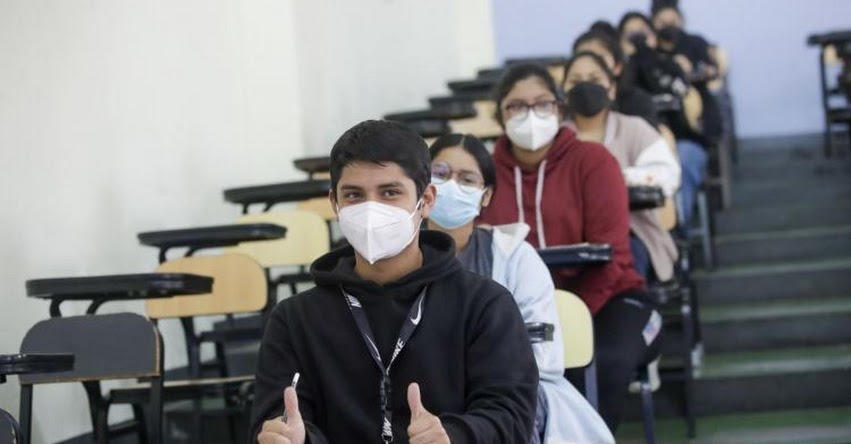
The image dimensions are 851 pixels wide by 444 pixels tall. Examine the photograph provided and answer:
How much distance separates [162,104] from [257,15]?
2.87ft

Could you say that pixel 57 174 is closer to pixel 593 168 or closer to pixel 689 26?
pixel 593 168

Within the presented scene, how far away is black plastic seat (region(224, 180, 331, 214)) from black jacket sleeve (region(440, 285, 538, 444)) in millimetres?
2859

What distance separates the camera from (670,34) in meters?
8.94

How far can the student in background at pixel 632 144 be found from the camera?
18.2 ft

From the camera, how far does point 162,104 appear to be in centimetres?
633

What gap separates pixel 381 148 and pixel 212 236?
7.86 ft

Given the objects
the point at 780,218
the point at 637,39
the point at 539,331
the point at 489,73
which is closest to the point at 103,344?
the point at 539,331

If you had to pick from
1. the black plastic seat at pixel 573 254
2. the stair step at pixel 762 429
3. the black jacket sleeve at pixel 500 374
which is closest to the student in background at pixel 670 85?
the stair step at pixel 762 429

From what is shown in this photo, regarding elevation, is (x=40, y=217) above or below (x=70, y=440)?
above

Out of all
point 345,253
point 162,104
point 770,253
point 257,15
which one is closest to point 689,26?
point 770,253

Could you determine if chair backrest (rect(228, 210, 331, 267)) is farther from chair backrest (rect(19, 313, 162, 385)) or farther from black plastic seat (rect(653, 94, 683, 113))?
black plastic seat (rect(653, 94, 683, 113))

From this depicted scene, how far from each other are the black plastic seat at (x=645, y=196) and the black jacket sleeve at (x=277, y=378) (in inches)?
101

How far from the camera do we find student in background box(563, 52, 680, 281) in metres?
5.54

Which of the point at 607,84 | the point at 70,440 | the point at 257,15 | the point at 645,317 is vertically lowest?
the point at 70,440
